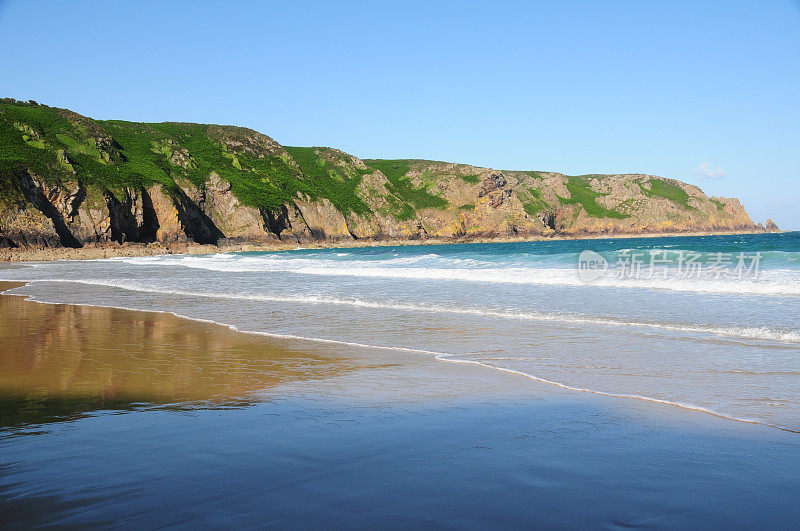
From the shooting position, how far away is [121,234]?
196ft

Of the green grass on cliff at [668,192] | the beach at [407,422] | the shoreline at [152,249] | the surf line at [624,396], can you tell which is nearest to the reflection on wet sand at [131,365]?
the beach at [407,422]

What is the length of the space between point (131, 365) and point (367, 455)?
4611 mm

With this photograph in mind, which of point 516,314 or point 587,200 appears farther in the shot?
point 587,200

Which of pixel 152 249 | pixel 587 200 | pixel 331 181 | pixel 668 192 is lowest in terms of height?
pixel 152 249

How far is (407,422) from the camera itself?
4.44 metres

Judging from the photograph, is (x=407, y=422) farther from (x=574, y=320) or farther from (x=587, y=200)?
(x=587, y=200)

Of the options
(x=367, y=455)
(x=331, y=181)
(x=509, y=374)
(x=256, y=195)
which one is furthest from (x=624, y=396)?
(x=331, y=181)

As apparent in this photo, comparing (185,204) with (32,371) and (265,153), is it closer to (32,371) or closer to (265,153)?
(265,153)

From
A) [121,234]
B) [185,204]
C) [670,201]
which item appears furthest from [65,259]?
[670,201]

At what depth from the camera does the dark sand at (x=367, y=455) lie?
2.79 meters

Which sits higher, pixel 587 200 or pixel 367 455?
pixel 587 200

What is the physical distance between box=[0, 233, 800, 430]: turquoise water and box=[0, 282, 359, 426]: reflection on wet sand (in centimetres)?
131

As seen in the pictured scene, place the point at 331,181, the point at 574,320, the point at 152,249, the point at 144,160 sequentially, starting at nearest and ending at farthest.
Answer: the point at 574,320
the point at 152,249
the point at 144,160
the point at 331,181

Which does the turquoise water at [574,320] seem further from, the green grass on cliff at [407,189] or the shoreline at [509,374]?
the green grass on cliff at [407,189]
